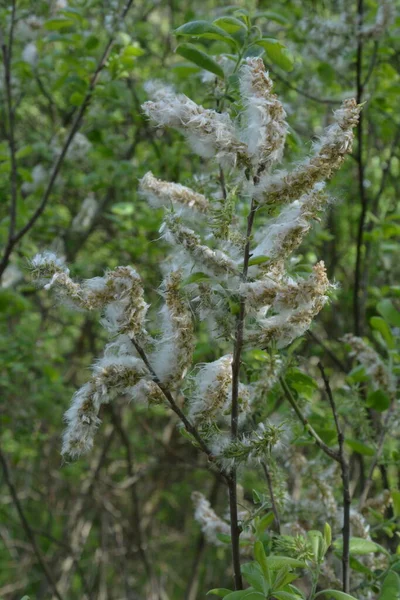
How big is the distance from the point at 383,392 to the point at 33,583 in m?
5.52

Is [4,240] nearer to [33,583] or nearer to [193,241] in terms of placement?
[193,241]

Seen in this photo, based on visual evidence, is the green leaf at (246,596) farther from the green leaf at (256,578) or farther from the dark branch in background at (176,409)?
the dark branch in background at (176,409)

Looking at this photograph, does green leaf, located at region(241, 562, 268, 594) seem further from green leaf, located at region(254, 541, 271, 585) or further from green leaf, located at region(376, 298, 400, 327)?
green leaf, located at region(376, 298, 400, 327)

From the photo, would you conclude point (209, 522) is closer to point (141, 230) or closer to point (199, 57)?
point (199, 57)

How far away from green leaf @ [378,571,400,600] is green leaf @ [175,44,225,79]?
1051 millimetres

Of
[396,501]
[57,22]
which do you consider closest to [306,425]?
[396,501]

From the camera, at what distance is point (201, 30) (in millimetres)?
1391

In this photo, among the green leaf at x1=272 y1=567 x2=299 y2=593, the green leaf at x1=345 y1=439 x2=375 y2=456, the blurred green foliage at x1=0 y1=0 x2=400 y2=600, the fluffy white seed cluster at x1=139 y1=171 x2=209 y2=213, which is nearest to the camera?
the green leaf at x1=272 y1=567 x2=299 y2=593

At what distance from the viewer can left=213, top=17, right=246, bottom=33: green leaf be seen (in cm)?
142

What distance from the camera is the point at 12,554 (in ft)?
20.5

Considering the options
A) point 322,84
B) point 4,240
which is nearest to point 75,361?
point 4,240

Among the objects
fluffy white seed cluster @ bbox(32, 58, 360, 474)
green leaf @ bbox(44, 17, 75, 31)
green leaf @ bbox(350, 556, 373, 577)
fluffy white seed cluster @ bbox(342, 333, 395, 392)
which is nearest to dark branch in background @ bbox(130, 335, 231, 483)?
fluffy white seed cluster @ bbox(32, 58, 360, 474)

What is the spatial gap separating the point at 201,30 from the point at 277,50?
177 millimetres

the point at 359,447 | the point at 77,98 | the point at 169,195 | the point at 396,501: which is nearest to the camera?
the point at 169,195
